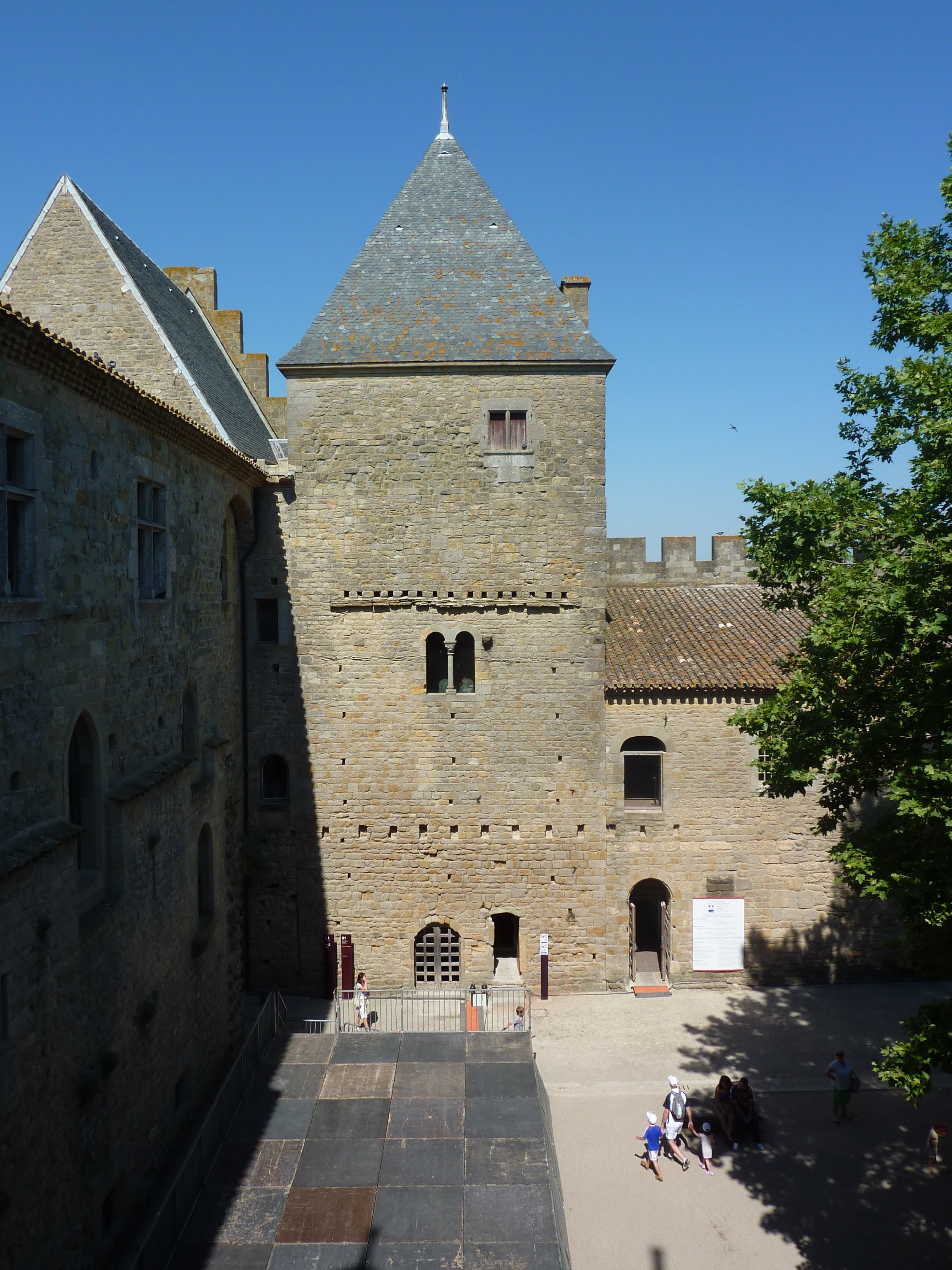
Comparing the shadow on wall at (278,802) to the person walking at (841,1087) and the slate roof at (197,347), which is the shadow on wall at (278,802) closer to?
the slate roof at (197,347)

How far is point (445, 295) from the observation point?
63.8 feet

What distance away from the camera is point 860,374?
14289 mm

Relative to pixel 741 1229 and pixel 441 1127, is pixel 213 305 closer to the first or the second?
pixel 441 1127

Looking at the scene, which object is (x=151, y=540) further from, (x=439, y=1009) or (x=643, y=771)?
(x=643, y=771)

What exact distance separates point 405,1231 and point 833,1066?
310 inches

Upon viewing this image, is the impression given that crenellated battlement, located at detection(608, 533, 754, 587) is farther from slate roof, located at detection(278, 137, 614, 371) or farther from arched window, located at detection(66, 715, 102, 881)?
arched window, located at detection(66, 715, 102, 881)

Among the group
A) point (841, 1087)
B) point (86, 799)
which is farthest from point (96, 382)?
point (841, 1087)

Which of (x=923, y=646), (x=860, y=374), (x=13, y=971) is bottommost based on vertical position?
(x=13, y=971)

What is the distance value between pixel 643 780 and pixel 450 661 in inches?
207

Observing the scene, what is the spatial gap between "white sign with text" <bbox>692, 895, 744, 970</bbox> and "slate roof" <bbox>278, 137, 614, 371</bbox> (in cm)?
1146

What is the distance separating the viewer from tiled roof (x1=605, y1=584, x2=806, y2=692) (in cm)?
1917

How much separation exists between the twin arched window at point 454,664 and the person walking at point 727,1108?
8.50 metres

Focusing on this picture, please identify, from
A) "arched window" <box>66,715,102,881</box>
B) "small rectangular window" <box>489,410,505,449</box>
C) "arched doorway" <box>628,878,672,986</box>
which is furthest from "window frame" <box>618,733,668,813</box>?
"arched window" <box>66,715,102,881</box>

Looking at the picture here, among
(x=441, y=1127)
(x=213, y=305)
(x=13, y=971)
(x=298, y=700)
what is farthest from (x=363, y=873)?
(x=213, y=305)
